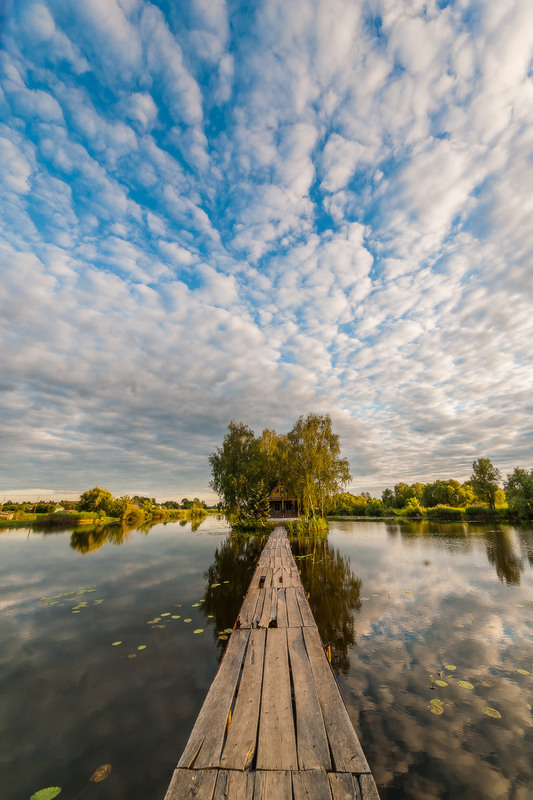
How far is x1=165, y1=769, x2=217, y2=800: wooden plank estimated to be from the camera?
2.56 metres

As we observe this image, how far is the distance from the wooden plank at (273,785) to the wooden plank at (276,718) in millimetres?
94

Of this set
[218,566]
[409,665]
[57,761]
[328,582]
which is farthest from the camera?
[218,566]

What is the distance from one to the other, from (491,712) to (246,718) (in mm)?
4155

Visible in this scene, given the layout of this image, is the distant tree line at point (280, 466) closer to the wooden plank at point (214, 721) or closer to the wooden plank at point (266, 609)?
the wooden plank at point (266, 609)

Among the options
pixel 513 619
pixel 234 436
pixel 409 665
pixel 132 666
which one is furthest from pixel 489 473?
pixel 132 666

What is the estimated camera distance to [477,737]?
4297 millimetres

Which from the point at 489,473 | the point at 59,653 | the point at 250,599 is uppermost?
the point at 489,473

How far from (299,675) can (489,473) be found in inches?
2603

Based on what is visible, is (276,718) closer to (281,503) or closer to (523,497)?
(281,503)

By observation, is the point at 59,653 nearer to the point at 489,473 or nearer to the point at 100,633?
the point at 100,633

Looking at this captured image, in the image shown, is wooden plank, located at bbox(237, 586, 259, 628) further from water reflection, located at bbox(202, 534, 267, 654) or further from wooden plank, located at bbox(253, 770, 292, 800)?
wooden plank, located at bbox(253, 770, 292, 800)

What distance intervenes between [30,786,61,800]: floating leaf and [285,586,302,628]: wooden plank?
4.25 meters

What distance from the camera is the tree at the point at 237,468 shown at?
3070 centimetres

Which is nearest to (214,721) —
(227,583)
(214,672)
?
(214,672)
